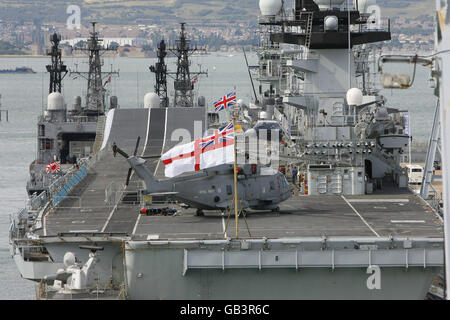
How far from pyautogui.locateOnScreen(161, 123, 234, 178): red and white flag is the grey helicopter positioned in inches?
20.6

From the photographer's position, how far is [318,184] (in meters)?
33.9

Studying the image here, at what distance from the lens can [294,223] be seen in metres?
28.3

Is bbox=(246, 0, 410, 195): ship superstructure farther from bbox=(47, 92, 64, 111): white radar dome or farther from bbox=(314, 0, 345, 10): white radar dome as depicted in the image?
bbox=(47, 92, 64, 111): white radar dome

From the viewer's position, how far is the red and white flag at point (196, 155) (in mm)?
27484

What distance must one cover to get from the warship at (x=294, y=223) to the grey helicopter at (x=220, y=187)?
0.48 ft

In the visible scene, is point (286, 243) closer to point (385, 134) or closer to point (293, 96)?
point (293, 96)

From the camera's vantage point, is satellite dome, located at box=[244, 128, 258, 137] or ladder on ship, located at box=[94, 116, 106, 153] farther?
ladder on ship, located at box=[94, 116, 106, 153]

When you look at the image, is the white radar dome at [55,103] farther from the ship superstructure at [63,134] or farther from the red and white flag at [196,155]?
the red and white flag at [196,155]

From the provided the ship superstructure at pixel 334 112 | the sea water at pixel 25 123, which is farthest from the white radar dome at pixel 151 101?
the ship superstructure at pixel 334 112

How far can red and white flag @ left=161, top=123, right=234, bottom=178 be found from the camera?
27484mm

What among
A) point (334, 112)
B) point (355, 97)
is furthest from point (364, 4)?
point (355, 97)

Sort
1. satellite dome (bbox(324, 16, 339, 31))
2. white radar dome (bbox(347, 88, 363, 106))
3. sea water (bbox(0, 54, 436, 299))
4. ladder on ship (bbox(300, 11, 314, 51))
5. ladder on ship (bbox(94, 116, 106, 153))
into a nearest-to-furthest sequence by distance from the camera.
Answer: white radar dome (bbox(347, 88, 363, 106)) < satellite dome (bbox(324, 16, 339, 31)) < ladder on ship (bbox(300, 11, 314, 51)) < sea water (bbox(0, 54, 436, 299)) < ladder on ship (bbox(94, 116, 106, 153))

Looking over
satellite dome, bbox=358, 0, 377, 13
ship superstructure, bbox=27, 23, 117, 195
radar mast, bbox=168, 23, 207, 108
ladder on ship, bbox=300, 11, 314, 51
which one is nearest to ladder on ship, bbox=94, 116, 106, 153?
ship superstructure, bbox=27, 23, 117, 195
